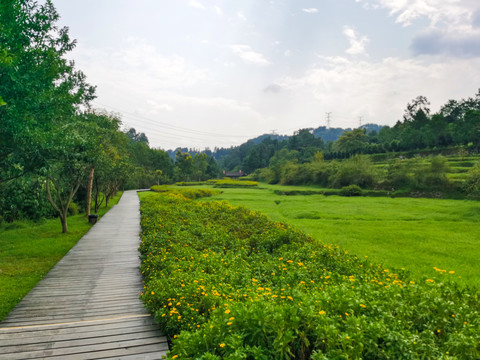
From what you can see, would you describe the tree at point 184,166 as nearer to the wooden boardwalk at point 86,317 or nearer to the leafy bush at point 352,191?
the leafy bush at point 352,191

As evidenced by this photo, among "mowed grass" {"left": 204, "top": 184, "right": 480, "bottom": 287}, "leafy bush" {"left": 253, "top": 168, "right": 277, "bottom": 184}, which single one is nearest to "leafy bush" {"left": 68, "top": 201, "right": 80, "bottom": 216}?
"mowed grass" {"left": 204, "top": 184, "right": 480, "bottom": 287}

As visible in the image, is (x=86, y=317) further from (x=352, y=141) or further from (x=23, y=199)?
(x=352, y=141)

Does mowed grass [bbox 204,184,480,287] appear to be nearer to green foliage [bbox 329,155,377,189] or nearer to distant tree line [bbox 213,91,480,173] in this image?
green foliage [bbox 329,155,377,189]

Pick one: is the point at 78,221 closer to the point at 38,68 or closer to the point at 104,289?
the point at 38,68

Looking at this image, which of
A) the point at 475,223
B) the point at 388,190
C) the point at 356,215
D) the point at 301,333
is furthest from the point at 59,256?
the point at 388,190

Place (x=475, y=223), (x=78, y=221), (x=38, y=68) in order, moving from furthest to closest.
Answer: (x=78, y=221) → (x=475, y=223) → (x=38, y=68)

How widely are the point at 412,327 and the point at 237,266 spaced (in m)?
3.53

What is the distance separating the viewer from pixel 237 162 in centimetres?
11594

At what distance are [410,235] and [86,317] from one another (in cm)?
1292

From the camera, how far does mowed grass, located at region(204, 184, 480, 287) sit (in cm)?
892

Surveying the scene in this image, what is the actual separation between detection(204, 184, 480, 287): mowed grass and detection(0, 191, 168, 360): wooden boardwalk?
19.4 ft

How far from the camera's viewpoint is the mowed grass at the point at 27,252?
6895 millimetres

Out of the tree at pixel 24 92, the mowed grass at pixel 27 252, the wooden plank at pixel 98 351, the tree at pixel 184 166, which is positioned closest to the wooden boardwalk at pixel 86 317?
the wooden plank at pixel 98 351

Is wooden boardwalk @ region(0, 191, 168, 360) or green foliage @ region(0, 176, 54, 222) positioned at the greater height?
green foliage @ region(0, 176, 54, 222)
